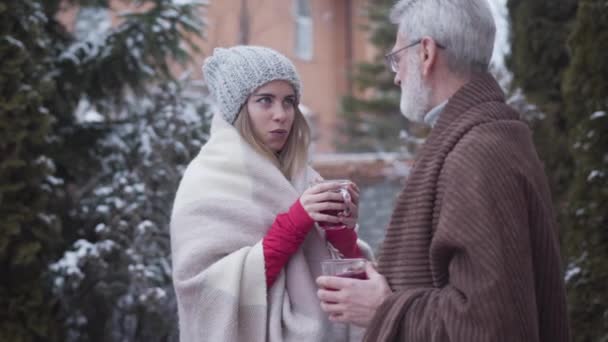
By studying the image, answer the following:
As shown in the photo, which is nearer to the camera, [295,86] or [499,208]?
[499,208]

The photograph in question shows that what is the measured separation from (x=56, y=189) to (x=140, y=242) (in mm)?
653

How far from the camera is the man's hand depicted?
210cm

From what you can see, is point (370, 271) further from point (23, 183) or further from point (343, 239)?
point (23, 183)

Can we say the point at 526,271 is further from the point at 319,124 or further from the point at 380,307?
the point at 319,124

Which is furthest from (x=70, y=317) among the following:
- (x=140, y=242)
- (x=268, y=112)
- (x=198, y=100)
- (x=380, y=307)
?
(x=380, y=307)

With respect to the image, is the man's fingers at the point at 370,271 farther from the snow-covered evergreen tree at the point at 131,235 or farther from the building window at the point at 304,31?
the building window at the point at 304,31

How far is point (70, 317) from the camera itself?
17.3 ft

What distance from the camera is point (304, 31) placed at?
2020 centimetres

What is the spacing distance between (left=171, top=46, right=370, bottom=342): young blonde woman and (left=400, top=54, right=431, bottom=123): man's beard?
0.44 metres

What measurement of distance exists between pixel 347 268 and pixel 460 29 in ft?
2.34

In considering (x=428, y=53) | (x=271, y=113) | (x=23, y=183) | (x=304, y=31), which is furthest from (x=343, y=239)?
(x=304, y=31)

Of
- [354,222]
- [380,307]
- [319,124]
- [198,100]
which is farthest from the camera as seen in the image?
[319,124]

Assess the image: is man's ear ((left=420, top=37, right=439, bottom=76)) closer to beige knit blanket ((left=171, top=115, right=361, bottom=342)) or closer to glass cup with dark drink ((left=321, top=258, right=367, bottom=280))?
glass cup with dark drink ((left=321, top=258, right=367, bottom=280))

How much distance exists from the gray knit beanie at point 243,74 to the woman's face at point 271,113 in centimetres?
3
